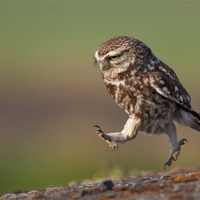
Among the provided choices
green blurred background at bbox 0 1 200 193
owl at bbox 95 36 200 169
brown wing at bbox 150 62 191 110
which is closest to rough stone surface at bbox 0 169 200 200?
owl at bbox 95 36 200 169

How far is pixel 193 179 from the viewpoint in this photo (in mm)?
8727

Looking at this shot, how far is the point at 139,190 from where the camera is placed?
840cm

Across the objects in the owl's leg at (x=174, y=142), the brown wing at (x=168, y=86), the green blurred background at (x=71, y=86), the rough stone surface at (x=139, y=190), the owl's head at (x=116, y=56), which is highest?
the green blurred background at (x=71, y=86)

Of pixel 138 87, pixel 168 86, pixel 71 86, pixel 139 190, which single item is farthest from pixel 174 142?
pixel 71 86

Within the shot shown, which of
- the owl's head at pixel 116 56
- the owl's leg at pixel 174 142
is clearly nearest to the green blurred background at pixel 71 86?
the owl's leg at pixel 174 142

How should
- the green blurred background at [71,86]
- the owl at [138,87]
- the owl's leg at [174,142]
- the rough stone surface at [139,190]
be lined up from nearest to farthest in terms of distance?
the rough stone surface at [139,190] < the owl at [138,87] < the owl's leg at [174,142] < the green blurred background at [71,86]

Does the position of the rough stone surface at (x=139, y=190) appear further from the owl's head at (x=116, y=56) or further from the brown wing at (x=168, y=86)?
the owl's head at (x=116, y=56)

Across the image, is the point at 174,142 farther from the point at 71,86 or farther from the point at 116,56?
the point at 71,86

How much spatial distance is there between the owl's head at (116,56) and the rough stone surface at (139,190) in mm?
1632

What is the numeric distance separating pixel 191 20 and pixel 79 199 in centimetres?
4379

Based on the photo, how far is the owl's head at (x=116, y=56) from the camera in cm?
1041

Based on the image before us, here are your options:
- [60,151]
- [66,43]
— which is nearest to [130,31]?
[66,43]

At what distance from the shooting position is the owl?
10398mm

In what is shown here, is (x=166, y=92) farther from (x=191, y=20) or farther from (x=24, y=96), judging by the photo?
(x=191, y=20)
